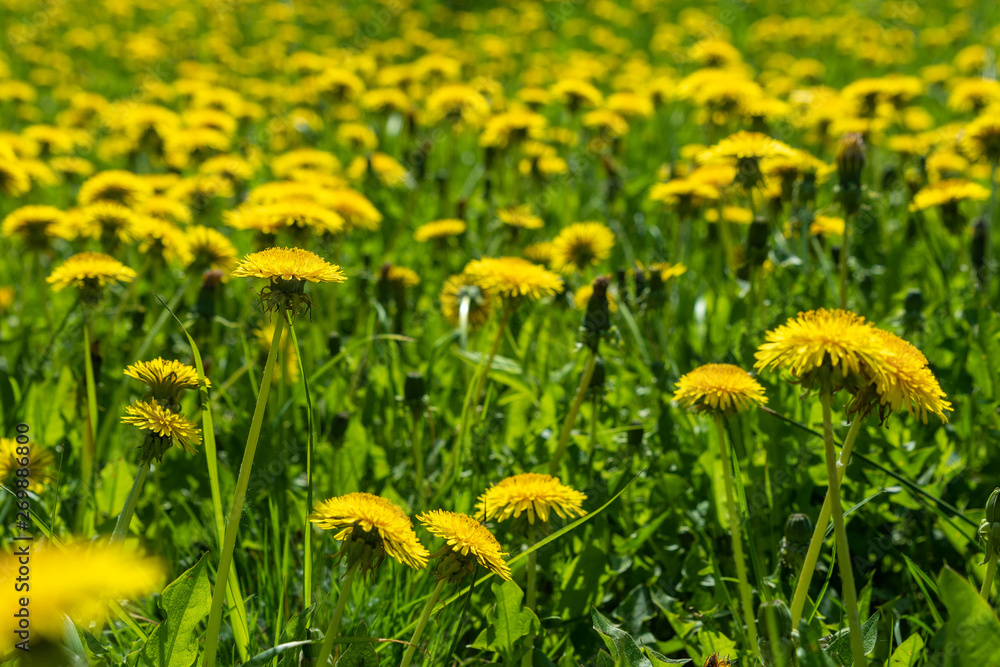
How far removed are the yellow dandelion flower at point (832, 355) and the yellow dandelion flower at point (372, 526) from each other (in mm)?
552

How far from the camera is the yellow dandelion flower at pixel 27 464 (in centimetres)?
159

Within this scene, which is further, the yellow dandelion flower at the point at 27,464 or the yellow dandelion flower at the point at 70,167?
the yellow dandelion flower at the point at 70,167

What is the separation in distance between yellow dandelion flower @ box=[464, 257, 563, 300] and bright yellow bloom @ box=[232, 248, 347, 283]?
663mm

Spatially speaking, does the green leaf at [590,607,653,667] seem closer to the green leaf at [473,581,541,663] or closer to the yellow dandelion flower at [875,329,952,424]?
the green leaf at [473,581,541,663]

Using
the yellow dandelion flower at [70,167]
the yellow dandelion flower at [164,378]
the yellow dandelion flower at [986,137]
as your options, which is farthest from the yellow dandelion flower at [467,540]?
the yellow dandelion flower at [70,167]

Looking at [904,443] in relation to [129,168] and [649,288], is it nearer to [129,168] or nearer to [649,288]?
[649,288]

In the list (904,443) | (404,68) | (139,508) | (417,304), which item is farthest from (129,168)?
(904,443)

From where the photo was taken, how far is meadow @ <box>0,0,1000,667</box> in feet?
4.10

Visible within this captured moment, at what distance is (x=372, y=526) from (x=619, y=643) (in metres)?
0.45

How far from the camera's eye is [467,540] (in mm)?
1222

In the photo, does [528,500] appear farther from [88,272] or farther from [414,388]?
[88,272]

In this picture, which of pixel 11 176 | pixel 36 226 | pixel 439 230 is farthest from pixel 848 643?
pixel 11 176

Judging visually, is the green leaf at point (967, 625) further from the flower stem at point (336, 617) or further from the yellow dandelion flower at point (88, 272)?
A: the yellow dandelion flower at point (88, 272)

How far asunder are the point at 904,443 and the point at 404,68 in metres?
3.56
